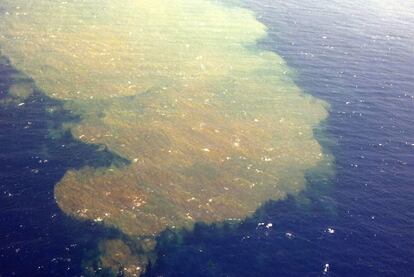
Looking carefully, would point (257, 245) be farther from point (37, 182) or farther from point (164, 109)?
point (164, 109)

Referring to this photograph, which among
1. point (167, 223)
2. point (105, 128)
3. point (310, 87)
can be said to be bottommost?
point (167, 223)

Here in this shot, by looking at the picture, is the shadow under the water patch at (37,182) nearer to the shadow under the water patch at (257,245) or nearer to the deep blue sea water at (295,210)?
the deep blue sea water at (295,210)

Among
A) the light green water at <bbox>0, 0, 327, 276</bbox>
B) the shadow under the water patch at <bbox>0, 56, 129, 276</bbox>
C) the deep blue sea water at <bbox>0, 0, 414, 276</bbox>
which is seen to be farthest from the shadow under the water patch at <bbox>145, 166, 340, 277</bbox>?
the shadow under the water patch at <bbox>0, 56, 129, 276</bbox>

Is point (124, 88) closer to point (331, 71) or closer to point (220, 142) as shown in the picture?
point (220, 142)

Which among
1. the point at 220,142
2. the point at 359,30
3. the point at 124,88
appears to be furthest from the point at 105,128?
the point at 359,30

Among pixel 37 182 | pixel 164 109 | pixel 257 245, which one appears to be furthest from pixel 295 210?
pixel 37 182

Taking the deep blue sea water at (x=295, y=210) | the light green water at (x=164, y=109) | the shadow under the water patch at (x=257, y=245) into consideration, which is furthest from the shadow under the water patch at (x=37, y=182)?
the shadow under the water patch at (x=257, y=245)

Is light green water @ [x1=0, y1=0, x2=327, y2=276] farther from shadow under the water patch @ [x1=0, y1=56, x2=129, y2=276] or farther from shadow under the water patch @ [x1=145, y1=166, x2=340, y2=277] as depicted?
shadow under the water patch @ [x1=145, y1=166, x2=340, y2=277]
